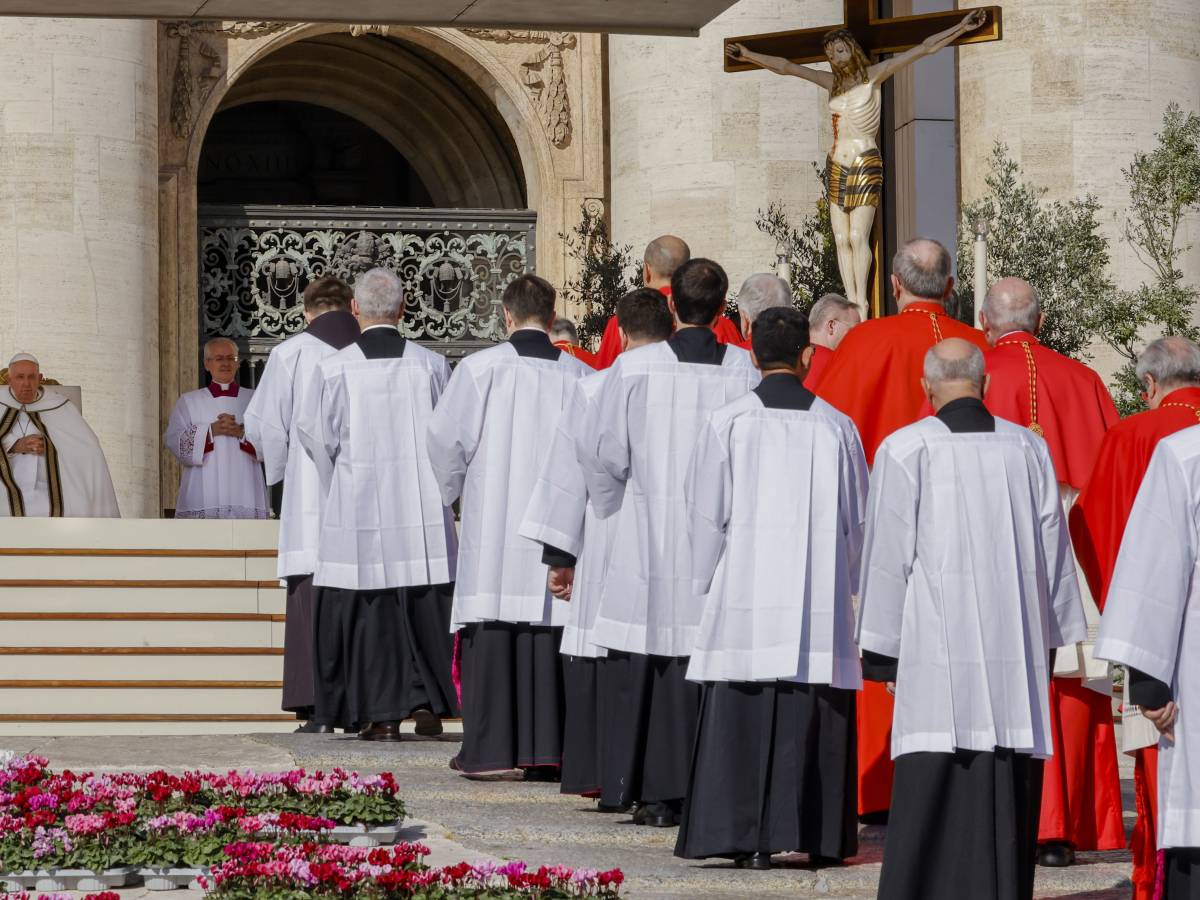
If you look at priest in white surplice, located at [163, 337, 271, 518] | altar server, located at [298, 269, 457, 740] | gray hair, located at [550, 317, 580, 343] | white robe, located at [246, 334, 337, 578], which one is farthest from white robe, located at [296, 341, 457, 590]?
priest in white surplice, located at [163, 337, 271, 518]

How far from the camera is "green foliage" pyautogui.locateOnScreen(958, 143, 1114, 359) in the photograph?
15.4m

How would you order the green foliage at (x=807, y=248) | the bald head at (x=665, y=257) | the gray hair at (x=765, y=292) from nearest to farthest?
the gray hair at (x=765, y=292)
the bald head at (x=665, y=257)
the green foliage at (x=807, y=248)

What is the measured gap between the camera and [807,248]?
55.1 ft

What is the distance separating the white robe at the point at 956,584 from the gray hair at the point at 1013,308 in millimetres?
1450

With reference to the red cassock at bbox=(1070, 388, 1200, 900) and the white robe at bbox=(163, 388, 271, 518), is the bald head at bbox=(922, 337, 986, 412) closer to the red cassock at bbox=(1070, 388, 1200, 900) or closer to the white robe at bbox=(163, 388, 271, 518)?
the red cassock at bbox=(1070, 388, 1200, 900)

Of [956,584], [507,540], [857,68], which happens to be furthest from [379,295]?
[857,68]

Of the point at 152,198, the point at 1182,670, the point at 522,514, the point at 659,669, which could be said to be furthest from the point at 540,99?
the point at 1182,670

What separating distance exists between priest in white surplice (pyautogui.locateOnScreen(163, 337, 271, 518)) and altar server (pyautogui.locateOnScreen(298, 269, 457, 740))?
15.2 ft

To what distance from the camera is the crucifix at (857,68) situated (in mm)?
12336

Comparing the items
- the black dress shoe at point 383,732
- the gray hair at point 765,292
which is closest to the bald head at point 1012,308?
the gray hair at point 765,292

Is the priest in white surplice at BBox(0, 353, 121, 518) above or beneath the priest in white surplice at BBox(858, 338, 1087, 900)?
above

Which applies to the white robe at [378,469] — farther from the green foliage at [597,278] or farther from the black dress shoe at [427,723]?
the green foliage at [597,278]

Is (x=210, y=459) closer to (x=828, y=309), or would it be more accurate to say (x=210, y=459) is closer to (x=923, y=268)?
(x=828, y=309)

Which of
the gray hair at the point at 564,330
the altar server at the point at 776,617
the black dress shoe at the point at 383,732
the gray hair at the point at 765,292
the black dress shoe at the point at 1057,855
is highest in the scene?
the gray hair at the point at 564,330
